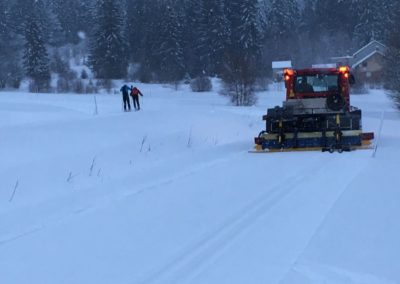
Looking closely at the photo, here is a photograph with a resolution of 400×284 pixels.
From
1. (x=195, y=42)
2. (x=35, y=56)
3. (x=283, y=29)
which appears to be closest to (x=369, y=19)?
(x=283, y=29)


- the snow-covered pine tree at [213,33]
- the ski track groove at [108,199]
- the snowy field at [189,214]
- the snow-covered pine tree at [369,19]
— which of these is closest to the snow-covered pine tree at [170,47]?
the snow-covered pine tree at [213,33]

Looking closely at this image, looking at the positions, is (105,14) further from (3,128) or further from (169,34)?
(3,128)

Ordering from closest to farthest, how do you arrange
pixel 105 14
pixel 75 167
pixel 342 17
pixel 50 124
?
1. pixel 75 167
2. pixel 50 124
3. pixel 105 14
4. pixel 342 17

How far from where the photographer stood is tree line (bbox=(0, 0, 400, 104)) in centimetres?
7594

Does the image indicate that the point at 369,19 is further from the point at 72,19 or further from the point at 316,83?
the point at 316,83

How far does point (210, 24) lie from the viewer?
79312 millimetres

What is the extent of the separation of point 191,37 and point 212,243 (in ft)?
257

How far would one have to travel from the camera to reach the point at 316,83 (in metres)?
18.1

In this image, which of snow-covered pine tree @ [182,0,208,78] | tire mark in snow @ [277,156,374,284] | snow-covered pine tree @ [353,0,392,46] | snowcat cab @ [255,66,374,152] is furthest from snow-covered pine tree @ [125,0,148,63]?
tire mark in snow @ [277,156,374,284]

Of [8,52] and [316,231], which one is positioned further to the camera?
[8,52]

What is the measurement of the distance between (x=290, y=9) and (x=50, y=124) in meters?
86.2

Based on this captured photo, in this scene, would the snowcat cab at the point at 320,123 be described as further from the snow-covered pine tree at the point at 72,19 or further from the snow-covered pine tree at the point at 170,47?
the snow-covered pine tree at the point at 72,19

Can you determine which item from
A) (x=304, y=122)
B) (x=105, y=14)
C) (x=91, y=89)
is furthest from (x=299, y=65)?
(x=304, y=122)

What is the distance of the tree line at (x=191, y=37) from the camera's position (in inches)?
2990
